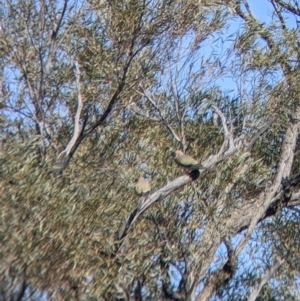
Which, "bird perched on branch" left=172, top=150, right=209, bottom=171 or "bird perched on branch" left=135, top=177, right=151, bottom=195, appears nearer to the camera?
"bird perched on branch" left=135, top=177, right=151, bottom=195

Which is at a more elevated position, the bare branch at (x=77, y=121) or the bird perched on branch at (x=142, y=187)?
the bare branch at (x=77, y=121)

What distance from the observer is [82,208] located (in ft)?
23.9

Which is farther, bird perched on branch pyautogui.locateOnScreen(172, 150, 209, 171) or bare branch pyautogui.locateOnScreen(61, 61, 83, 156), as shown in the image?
bird perched on branch pyautogui.locateOnScreen(172, 150, 209, 171)

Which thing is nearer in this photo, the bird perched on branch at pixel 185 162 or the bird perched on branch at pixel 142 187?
the bird perched on branch at pixel 142 187

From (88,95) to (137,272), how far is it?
245 cm

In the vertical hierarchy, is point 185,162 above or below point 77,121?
below

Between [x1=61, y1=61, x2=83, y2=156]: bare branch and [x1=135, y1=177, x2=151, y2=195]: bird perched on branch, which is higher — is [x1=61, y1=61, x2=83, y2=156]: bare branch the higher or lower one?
the higher one

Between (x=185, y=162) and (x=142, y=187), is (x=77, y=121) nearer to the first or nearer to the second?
(x=142, y=187)

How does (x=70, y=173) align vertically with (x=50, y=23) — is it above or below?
below

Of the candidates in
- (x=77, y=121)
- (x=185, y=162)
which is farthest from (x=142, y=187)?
(x=77, y=121)

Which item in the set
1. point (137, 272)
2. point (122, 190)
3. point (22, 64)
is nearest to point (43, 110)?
point (22, 64)

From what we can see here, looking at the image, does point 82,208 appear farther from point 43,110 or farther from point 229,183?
point 229,183

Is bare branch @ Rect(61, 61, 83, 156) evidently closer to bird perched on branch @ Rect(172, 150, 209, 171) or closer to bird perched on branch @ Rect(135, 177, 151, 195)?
bird perched on branch @ Rect(135, 177, 151, 195)

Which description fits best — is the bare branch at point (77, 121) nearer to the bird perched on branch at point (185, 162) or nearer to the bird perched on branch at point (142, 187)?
the bird perched on branch at point (142, 187)
